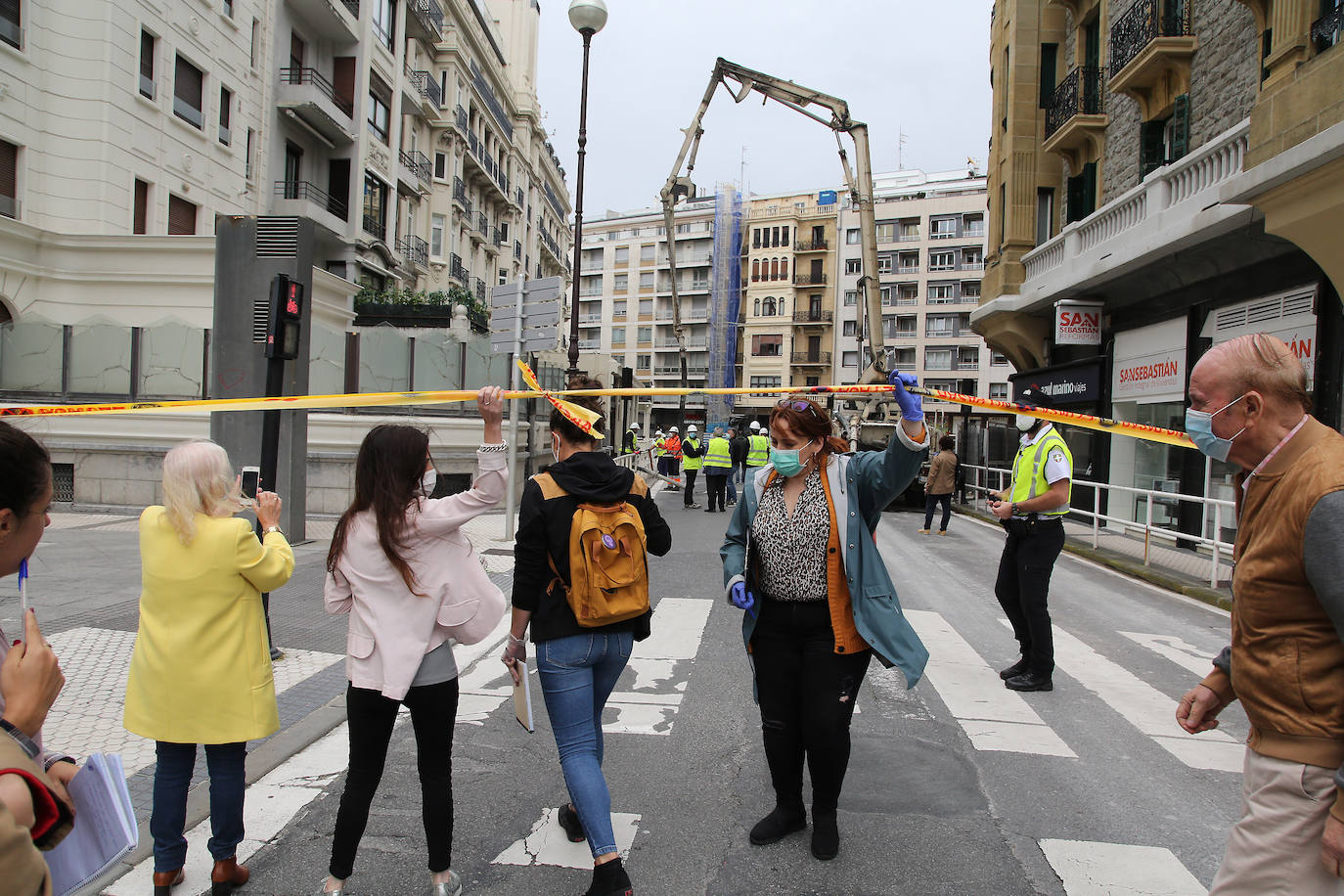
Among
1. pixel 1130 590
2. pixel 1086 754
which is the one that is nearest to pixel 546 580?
pixel 1086 754

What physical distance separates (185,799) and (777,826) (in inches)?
88.3

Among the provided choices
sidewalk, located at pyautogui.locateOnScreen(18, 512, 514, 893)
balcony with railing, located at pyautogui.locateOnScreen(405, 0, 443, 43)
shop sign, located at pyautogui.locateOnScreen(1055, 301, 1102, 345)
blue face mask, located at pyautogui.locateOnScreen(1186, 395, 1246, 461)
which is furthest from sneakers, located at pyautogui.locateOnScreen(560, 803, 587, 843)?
balcony with railing, located at pyautogui.locateOnScreen(405, 0, 443, 43)

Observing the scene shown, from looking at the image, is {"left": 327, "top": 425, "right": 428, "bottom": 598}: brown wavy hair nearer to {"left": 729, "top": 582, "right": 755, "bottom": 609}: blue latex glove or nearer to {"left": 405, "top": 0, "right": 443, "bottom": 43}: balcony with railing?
{"left": 729, "top": 582, "right": 755, "bottom": 609}: blue latex glove

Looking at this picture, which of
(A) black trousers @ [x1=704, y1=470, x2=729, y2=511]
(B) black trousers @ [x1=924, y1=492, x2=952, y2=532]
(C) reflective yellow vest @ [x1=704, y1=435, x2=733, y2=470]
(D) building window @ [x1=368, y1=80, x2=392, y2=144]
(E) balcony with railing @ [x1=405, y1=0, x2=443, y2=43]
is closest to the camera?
(B) black trousers @ [x1=924, y1=492, x2=952, y2=532]

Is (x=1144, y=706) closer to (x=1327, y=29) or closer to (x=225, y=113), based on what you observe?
(x=1327, y=29)

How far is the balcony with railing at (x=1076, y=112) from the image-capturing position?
18453mm

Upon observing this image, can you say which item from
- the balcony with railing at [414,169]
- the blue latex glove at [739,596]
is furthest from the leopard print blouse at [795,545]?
the balcony with railing at [414,169]

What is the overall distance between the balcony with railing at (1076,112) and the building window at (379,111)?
2321cm

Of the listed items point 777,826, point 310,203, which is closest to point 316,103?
point 310,203

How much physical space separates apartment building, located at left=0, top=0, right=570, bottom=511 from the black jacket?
7.83 meters

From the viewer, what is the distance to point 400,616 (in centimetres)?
291

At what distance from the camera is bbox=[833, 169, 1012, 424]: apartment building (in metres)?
64.2

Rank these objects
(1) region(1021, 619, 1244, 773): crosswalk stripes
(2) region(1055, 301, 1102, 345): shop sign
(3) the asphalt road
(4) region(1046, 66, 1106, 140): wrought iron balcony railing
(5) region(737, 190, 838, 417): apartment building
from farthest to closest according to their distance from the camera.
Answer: (5) region(737, 190, 838, 417): apartment building < (4) region(1046, 66, 1106, 140): wrought iron balcony railing < (2) region(1055, 301, 1102, 345): shop sign < (1) region(1021, 619, 1244, 773): crosswalk stripes < (3) the asphalt road

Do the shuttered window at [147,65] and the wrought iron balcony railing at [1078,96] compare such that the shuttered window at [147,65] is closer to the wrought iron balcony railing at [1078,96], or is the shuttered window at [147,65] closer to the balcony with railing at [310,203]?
the balcony with railing at [310,203]
